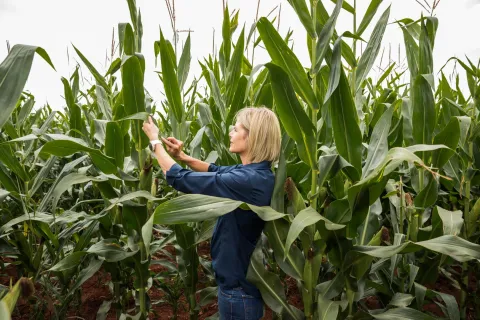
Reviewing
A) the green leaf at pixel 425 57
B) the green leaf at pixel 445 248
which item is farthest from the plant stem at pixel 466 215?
the green leaf at pixel 445 248

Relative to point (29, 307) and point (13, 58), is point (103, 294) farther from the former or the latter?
point (13, 58)

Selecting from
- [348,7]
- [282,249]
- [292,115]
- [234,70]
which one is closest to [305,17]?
[348,7]

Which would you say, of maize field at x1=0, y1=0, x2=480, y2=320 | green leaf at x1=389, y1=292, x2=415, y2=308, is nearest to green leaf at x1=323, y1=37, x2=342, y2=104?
maize field at x1=0, y1=0, x2=480, y2=320

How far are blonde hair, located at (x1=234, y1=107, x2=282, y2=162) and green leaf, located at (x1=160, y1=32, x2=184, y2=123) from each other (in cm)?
31

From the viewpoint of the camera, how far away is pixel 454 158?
2314mm

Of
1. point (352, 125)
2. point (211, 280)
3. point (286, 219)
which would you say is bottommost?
point (211, 280)

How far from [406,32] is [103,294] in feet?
8.53

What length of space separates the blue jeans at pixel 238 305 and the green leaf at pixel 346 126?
748 mm

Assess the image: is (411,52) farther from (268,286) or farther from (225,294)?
(225,294)

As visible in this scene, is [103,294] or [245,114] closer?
[245,114]

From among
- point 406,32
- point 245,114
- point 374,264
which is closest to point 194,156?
point 245,114

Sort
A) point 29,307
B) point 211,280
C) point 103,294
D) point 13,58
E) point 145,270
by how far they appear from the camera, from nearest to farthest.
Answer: point 13,58, point 145,270, point 211,280, point 29,307, point 103,294

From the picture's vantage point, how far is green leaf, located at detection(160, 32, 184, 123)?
1.80 m

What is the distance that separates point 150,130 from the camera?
1813 millimetres
